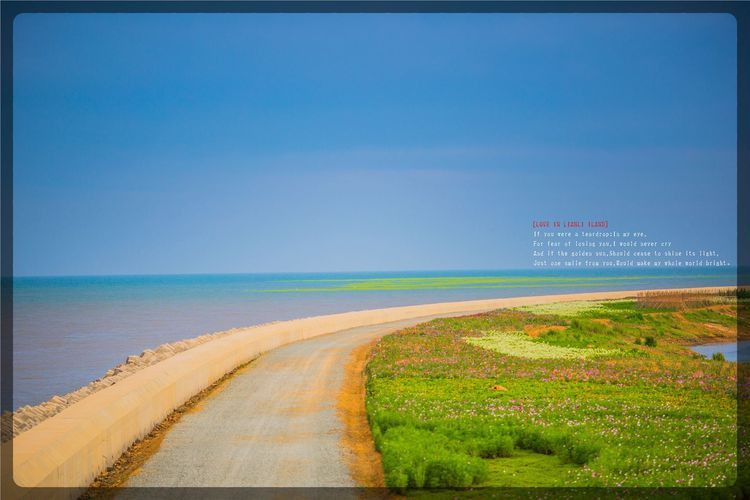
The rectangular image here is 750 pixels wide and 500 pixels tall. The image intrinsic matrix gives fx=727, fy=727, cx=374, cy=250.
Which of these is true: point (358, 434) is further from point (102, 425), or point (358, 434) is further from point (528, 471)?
point (102, 425)

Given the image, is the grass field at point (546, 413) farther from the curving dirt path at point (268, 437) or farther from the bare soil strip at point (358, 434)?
the curving dirt path at point (268, 437)

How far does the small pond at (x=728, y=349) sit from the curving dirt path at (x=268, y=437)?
73.4ft

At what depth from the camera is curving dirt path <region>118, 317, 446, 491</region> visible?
11609 millimetres

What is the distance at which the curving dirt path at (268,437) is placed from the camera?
11609 millimetres

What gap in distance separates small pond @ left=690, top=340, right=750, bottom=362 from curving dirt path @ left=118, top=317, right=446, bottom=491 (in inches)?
880

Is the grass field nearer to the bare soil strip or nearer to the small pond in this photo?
the bare soil strip

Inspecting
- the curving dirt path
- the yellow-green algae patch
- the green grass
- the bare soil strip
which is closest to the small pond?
the yellow-green algae patch

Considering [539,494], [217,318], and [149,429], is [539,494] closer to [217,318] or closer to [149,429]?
[149,429]

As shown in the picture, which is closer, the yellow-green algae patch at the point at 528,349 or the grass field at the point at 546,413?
the grass field at the point at 546,413

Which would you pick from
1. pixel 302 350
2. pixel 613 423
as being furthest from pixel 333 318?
pixel 613 423

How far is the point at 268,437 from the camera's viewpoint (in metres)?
14.3

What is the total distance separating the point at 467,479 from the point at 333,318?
29.2 m

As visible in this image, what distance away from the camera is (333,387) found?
2081 cm

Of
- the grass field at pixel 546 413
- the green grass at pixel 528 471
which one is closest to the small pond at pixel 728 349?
the grass field at pixel 546 413
